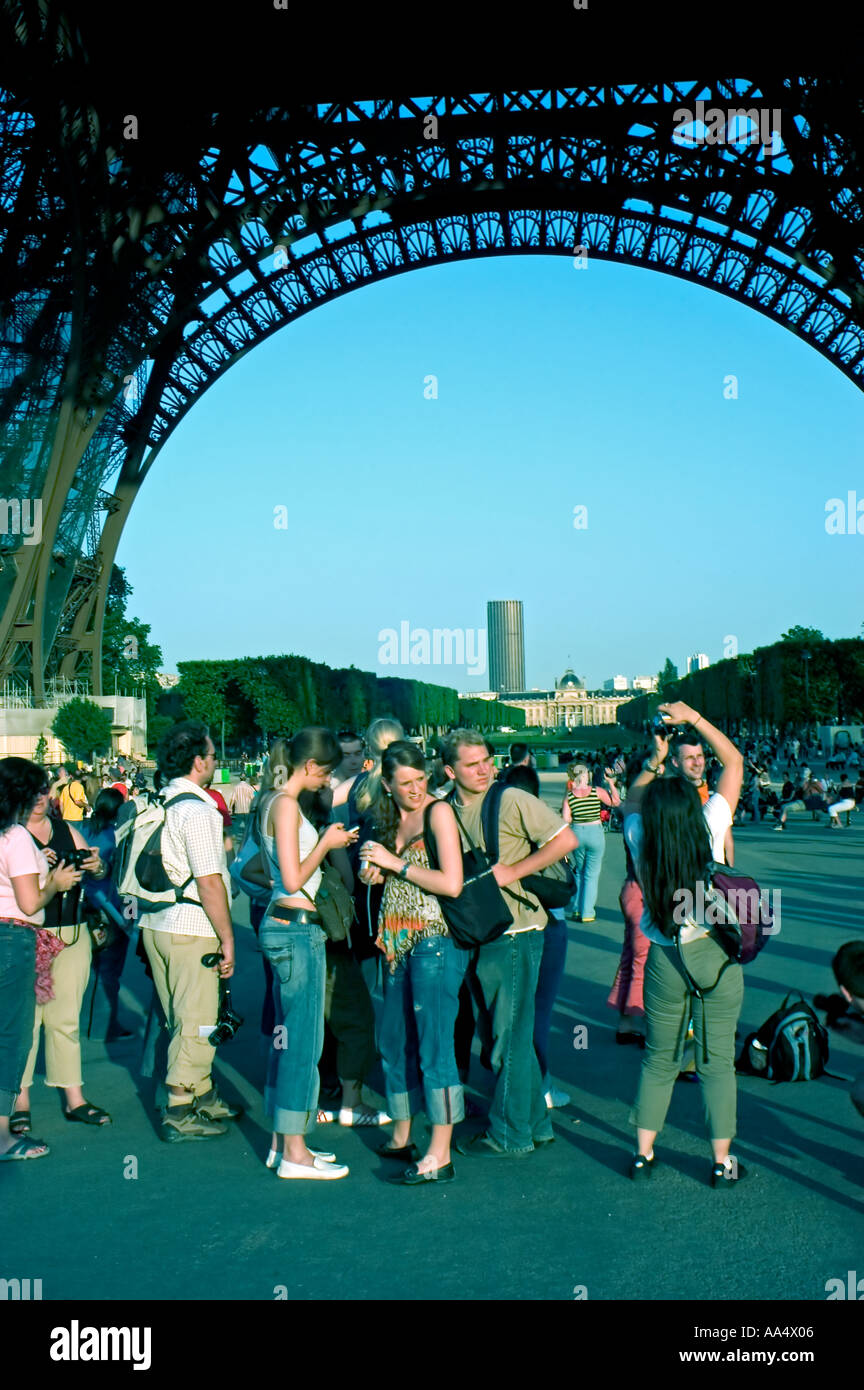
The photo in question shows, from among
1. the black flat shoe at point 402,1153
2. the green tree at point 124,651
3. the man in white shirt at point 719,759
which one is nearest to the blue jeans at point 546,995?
the black flat shoe at point 402,1153

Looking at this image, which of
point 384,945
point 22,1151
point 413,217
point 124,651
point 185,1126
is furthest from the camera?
point 124,651

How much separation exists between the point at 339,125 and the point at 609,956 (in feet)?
82.7

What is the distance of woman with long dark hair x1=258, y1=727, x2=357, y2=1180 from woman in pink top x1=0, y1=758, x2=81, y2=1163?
1.02 metres

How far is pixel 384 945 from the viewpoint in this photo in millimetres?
4746

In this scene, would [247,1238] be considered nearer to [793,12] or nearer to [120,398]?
[793,12]

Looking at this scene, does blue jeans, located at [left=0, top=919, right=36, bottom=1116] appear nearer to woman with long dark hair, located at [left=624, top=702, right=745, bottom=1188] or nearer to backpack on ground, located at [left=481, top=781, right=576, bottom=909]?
backpack on ground, located at [left=481, top=781, right=576, bottom=909]

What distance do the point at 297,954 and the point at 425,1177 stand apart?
37.8 inches

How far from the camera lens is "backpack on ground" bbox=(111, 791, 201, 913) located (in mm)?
5184

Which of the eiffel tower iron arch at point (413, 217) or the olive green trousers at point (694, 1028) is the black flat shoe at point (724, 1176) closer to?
the olive green trousers at point (694, 1028)

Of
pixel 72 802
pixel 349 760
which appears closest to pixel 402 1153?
pixel 349 760

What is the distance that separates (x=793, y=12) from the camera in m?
23.4

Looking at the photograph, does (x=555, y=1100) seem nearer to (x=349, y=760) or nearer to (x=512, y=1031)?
(x=512, y=1031)

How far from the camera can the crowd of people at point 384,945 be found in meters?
4.42

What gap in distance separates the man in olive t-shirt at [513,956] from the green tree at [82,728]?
30680 millimetres
